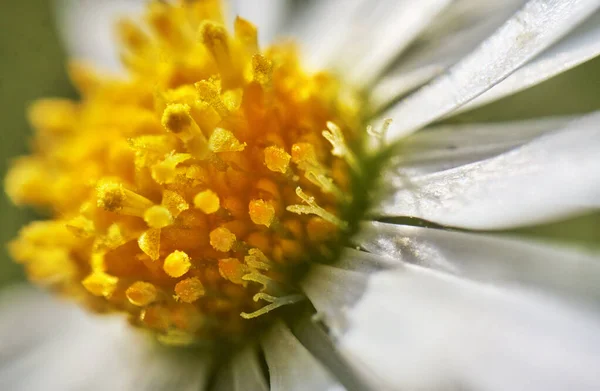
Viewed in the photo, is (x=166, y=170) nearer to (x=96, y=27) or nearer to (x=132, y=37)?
(x=132, y=37)

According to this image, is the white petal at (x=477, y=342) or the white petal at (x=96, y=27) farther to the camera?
the white petal at (x=96, y=27)

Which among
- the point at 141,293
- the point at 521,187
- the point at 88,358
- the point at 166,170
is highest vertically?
the point at 521,187

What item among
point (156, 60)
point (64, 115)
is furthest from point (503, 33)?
point (64, 115)

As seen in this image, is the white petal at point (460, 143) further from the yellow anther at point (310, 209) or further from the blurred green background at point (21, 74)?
the blurred green background at point (21, 74)

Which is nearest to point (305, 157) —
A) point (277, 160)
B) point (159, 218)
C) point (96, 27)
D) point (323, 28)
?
point (277, 160)

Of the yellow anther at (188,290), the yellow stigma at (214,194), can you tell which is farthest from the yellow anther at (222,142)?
the yellow anther at (188,290)

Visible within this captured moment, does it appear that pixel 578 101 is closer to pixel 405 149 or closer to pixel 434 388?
pixel 405 149
